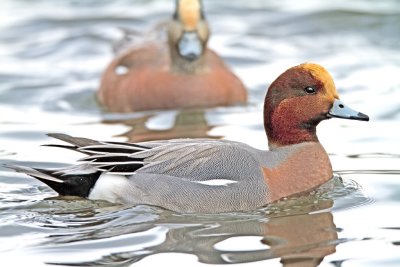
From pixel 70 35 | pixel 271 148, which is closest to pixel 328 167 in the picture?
pixel 271 148

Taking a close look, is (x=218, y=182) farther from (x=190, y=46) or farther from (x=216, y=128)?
(x=190, y=46)

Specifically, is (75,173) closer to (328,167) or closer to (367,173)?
(328,167)

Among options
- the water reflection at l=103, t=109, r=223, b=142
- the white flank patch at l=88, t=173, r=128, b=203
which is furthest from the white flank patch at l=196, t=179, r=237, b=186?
Result: the water reflection at l=103, t=109, r=223, b=142

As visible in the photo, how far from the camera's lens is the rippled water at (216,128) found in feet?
20.1

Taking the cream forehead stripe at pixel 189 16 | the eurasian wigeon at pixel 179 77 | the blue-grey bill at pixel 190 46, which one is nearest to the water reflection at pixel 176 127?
the eurasian wigeon at pixel 179 77

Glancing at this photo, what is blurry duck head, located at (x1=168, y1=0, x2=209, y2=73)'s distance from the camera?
10.2 meters

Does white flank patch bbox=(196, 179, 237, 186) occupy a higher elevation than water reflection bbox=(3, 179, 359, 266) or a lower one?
higher

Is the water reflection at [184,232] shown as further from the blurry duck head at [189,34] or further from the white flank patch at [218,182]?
the blurry duck head at [189,34]

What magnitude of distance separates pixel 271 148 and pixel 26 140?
101 inches

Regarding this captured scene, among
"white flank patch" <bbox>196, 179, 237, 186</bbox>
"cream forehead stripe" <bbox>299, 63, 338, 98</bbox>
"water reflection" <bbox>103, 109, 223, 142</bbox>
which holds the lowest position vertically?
"water reflection" <bbox>103, 109, 223, 142</bbox>

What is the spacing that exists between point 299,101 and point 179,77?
3380mm

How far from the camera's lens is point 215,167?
22.0ft

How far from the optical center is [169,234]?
6.38 meters

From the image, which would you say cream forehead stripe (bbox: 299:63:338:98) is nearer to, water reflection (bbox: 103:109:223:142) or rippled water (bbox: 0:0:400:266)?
rippled water (bbox: 0:0:400:266)
